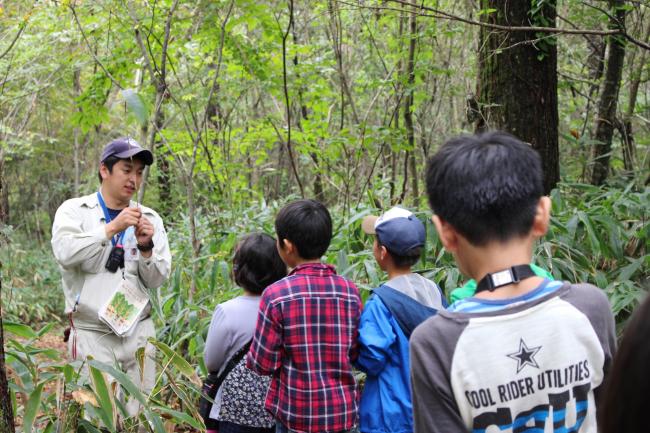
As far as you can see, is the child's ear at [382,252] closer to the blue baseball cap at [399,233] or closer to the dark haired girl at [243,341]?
the blue baseball cap at [399,233]

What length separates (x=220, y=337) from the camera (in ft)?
9.78

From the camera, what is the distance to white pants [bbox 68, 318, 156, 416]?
3.38 m

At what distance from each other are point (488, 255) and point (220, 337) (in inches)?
72.8

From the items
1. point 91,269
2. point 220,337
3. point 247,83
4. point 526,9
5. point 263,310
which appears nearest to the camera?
point 263,310

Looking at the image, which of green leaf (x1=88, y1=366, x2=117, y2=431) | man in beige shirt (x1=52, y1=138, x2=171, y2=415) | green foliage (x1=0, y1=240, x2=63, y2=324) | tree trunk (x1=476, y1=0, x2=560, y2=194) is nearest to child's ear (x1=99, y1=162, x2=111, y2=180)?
man in beige shirt (x1=52, y1=138, x2=171, y2=415)

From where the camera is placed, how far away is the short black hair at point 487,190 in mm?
1376

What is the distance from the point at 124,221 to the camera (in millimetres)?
3273

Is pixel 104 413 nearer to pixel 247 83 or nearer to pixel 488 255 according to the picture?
pixel 488 255

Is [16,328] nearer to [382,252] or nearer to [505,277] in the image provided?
[382,252]

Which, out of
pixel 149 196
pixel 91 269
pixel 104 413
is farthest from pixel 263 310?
pixel 149 196

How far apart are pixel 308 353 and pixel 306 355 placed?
11 mm

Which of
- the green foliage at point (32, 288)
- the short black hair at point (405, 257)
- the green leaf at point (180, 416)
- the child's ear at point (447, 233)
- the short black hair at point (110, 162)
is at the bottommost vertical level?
the green foliage at point (32, 288)

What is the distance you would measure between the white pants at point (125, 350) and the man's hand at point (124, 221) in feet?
1.75

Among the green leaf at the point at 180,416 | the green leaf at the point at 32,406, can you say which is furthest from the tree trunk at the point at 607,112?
the green leaf at the point at 32,406
